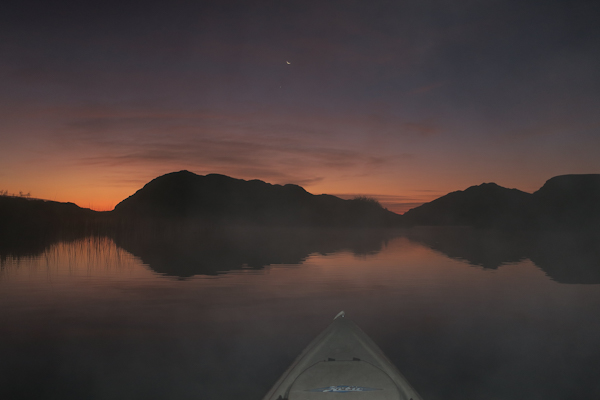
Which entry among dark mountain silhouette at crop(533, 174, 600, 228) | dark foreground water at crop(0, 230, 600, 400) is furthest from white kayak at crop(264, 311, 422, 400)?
dark mountain silhouette at crop(533, 174, 600, 228)

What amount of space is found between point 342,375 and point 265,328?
343 centimetres

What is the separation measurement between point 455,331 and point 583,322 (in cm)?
308

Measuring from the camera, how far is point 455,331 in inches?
275

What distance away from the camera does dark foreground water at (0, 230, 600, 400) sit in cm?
488

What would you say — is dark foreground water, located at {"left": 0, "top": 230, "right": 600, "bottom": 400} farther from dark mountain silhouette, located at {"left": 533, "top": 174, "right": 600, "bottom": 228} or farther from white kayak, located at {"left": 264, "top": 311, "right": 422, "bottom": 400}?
dark mountain silhouette, located at {"left": 533, "top": 174, "right": 600, "bottom": 228}

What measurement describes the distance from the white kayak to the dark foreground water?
0.85m

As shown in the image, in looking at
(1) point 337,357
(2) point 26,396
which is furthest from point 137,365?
(1) point 337,357

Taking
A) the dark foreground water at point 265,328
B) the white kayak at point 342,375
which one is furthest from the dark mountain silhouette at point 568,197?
the white kayak at point 342,375

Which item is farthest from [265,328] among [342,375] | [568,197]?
[568,197]

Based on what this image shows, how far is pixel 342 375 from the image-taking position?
3896 mm

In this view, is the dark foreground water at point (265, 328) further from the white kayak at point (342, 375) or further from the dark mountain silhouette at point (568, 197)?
the dark mountain silhouette at point (568, 197)

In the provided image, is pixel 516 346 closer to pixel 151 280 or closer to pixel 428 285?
pixel 428 285

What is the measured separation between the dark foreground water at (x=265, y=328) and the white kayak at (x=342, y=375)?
85 cm

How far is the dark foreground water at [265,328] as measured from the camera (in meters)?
4.88
